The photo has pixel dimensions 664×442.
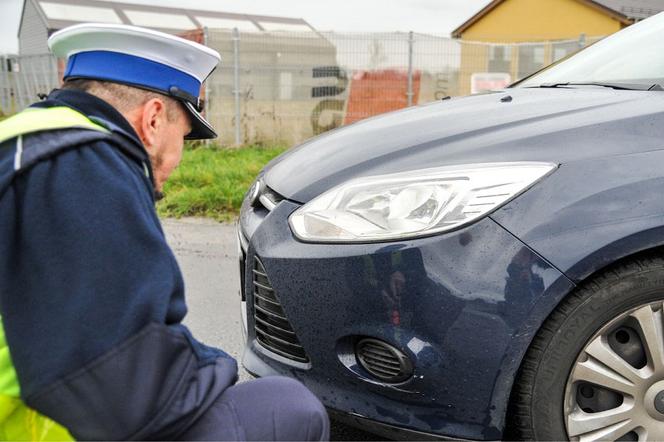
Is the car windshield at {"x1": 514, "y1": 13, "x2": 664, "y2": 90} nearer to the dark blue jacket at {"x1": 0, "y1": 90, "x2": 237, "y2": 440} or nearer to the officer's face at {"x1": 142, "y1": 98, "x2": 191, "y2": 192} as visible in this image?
the officer's face at {"x1": 142, "y1": 98, "x2": 191, "y2": 192}

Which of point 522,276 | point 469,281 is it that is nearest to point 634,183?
point 522,276

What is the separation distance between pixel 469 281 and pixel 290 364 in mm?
659

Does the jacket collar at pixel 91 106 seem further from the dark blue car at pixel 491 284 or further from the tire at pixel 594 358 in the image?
the tire at pixel 594 358

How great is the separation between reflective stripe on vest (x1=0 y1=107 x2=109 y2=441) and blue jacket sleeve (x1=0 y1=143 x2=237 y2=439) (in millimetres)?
67

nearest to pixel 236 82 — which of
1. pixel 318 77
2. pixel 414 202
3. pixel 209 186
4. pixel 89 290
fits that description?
pixel 318 77

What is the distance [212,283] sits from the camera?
418 centimetres

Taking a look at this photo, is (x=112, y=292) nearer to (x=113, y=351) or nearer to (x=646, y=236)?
(x=113, y=351)

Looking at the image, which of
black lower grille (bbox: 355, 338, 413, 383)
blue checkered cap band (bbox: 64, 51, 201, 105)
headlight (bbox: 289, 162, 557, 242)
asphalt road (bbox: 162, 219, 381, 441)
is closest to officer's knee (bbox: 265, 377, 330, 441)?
black lower grille (bbox: 355, 338, 413, 383)

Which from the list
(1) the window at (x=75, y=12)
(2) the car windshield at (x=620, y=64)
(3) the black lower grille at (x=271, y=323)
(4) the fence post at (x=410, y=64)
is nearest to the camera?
(3) the black lower grille at (x=271, y=323)

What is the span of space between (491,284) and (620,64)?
5.41 feet

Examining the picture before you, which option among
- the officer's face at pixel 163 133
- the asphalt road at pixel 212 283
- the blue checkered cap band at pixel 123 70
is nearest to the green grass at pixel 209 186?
the asphalt road at pixel 212 283

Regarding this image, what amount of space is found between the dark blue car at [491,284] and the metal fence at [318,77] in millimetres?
8252

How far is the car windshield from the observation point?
2.67 meters

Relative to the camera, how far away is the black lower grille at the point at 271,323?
2.11 meters
